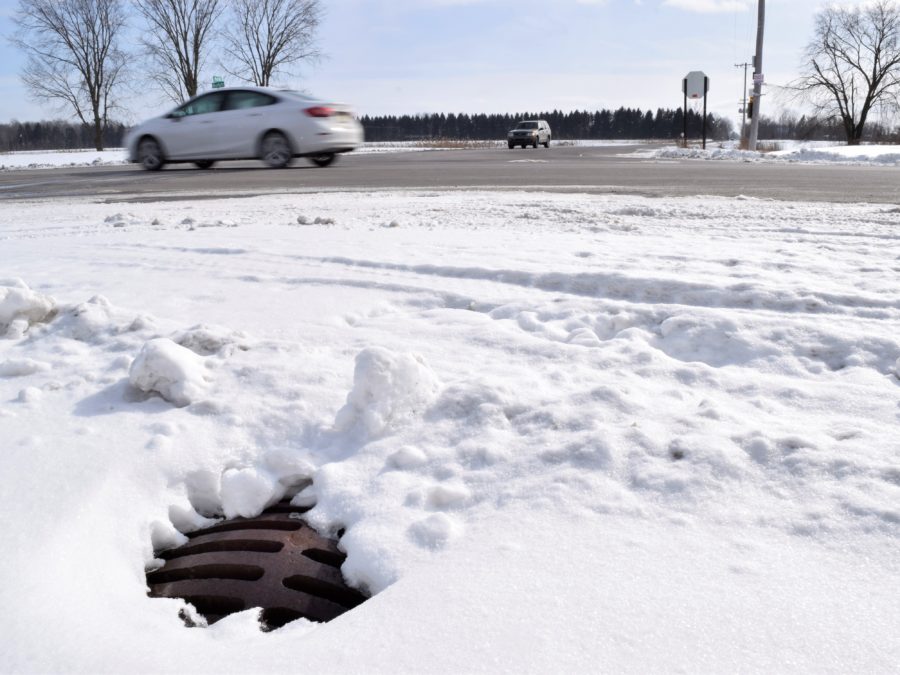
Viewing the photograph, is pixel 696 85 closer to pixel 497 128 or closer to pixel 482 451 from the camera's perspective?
pixel 482 451

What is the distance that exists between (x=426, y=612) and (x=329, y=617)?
13.5 inches

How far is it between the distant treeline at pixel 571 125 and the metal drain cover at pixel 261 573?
106845 mm

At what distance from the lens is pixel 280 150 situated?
11695mm

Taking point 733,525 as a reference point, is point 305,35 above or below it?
above

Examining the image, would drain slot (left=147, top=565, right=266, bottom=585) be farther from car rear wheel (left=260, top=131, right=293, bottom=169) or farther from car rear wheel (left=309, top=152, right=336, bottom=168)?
car rear wheel (left=309, top=152, right=336, bottom=168)

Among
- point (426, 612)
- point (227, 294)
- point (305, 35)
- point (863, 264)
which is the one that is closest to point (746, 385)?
point (426, 612)

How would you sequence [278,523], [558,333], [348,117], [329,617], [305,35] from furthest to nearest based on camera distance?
[305,35] < [348,117] < [558,333] < [278,523] < [329,617]

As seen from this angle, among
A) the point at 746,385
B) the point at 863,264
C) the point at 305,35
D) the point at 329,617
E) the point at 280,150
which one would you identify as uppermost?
the point at 305,35

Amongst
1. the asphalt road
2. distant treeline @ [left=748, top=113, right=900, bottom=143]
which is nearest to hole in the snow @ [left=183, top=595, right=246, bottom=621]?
the asphalt road

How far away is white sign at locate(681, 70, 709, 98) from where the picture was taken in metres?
29.8

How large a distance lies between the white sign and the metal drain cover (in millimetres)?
32081

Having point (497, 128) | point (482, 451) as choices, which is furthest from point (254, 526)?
point (497, 128)

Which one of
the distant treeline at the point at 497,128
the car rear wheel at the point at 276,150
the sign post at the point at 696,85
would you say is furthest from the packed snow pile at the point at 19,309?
the distant treeline at the point at 497,128

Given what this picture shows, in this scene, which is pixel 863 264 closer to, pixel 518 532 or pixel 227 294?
pixel 518 532
